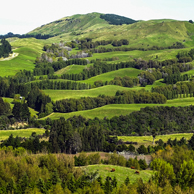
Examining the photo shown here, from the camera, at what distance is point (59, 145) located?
127 m

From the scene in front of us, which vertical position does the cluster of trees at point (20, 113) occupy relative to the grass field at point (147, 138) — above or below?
above

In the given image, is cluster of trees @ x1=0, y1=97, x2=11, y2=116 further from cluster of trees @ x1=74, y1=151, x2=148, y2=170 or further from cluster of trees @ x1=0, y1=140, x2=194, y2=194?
cluster of trees @ x1=74, y1=151, x2=148, y2=170

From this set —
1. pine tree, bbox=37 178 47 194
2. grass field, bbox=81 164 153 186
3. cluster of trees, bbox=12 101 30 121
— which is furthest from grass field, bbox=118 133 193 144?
pine tree, bbox=37 178 47 194

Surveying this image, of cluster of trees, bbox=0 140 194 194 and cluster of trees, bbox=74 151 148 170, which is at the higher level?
cluster of trees, bbox=0 140 194 194

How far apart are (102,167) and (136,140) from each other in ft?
208

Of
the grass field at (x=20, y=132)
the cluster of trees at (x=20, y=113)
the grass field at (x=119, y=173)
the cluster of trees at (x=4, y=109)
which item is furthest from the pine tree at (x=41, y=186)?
the cluster of trees at (x=4, y=109)

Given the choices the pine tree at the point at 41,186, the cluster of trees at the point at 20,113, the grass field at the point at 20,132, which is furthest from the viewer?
the cluster of trees at the point at 20,113

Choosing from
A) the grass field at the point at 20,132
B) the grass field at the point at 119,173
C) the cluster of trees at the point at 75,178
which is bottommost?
the grass field at the point at 20,132

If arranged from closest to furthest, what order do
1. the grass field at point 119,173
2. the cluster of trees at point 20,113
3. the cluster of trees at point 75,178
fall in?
1. the cluster of trees at point 75,178
2. the grass field at point 119,173
3. the cluster of trees at point 20,113

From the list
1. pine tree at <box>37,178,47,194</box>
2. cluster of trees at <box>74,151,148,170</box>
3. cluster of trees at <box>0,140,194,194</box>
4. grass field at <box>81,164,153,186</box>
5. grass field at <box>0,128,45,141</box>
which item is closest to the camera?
cluster of trees at <box>0,140,194,194</box>

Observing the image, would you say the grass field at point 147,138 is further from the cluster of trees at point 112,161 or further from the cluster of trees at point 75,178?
the cluster of trees at point 75,178

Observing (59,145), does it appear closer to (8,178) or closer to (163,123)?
(8,178)

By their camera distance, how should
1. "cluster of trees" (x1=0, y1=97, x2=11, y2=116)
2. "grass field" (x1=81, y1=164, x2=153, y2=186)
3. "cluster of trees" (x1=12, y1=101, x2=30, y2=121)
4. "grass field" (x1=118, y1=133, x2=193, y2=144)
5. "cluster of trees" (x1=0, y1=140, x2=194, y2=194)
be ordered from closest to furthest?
1. "cluster of trees" (x1=0, y1=140, x2=194, y2=194)
2. "grass field" (x1=81, y1=164, x2=153, y2=186)
3. "grass field" (x1=118, y1=133, x2=193, y2=144)
4. "cluster of trees" (x1=12, y1=101, x2=30, y2=121)
5. "cluster of trees" (x1=0, y1=97, x2=11, y2=116)

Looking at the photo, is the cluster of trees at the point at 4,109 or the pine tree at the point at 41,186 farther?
the cluster of trees at the point at 4,109
